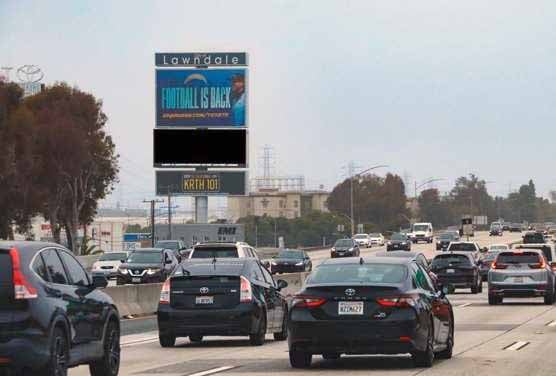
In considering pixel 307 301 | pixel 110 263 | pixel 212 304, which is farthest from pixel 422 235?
pixel 307 301

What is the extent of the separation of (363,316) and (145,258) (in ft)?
105

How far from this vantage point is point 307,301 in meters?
17.6

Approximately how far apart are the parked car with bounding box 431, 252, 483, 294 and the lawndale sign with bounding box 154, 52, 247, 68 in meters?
43.6

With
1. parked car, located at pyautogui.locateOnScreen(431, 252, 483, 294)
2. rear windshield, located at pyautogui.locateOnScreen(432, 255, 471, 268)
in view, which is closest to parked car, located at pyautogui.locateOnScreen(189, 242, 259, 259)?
parked car, located at pyautogui.locateOnScreen(431, 252, 483, 294)

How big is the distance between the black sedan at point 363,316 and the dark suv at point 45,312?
322cm

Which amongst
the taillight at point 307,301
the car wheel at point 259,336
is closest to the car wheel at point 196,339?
the car wheel at point 259,336

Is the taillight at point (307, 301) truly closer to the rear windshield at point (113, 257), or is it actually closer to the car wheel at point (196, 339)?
the car wheel at point (196, 339)

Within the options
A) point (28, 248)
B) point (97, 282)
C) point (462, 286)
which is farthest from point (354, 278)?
point (462, 286)

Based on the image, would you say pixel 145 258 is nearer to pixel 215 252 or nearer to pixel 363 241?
pixel 215 252

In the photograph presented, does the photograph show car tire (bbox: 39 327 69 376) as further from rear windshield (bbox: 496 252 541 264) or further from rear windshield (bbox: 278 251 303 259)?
rear windshield (bbox: 278 251 303 259)

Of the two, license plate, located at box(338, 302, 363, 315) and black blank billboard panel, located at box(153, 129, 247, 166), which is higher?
black blank billboard panel, located at box(153, 129, 247, 166)

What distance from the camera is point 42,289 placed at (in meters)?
13.6

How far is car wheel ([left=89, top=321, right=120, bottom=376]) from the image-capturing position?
52.1 feet

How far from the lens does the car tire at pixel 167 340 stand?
898 inches
